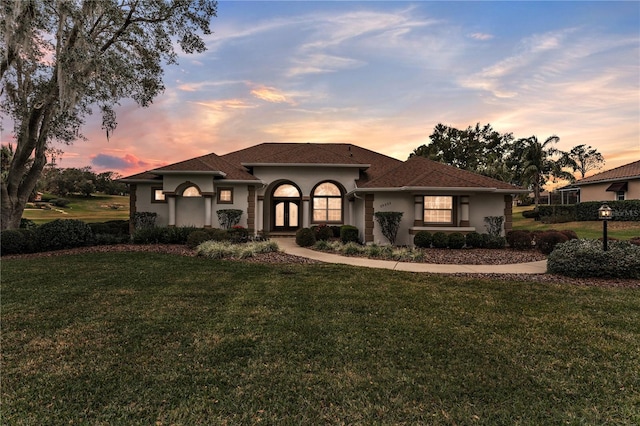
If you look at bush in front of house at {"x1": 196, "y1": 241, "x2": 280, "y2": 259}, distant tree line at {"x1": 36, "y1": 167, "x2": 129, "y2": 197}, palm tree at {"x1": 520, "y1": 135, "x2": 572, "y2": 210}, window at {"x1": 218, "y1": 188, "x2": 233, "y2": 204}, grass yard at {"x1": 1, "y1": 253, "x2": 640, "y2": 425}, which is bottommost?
grass yard at {"x1": 1, "y1": 253, "x2": 640, "y2": 425}

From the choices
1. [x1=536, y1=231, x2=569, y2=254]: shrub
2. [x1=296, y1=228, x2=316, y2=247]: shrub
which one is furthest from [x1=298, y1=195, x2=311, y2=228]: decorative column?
[x1=536, y1=231, x2=569, y2=254]: shrub

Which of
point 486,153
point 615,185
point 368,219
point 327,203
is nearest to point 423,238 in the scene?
point 368,219

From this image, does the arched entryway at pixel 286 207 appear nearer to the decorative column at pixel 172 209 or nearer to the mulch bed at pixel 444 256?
the decorative column at pixel 172 209

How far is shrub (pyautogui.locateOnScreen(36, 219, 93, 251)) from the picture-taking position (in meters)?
10.6

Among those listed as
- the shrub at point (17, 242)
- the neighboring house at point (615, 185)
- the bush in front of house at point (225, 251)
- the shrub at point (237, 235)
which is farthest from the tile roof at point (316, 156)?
the neighboring house at point (615, 185)

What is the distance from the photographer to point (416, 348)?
3.67 meters

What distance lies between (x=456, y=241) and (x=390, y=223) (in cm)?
283

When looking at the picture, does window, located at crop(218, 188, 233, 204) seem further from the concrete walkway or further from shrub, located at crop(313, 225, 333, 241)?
the concrete walkway

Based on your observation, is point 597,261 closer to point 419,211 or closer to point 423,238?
point 423,238

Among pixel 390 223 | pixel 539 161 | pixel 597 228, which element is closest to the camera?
pixel 390 223

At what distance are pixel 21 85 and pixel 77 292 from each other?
1201 centimetres

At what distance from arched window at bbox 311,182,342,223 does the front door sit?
1521 millimetres

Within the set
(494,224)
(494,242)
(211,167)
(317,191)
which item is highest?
(211,167)

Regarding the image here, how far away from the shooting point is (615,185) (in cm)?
2284
